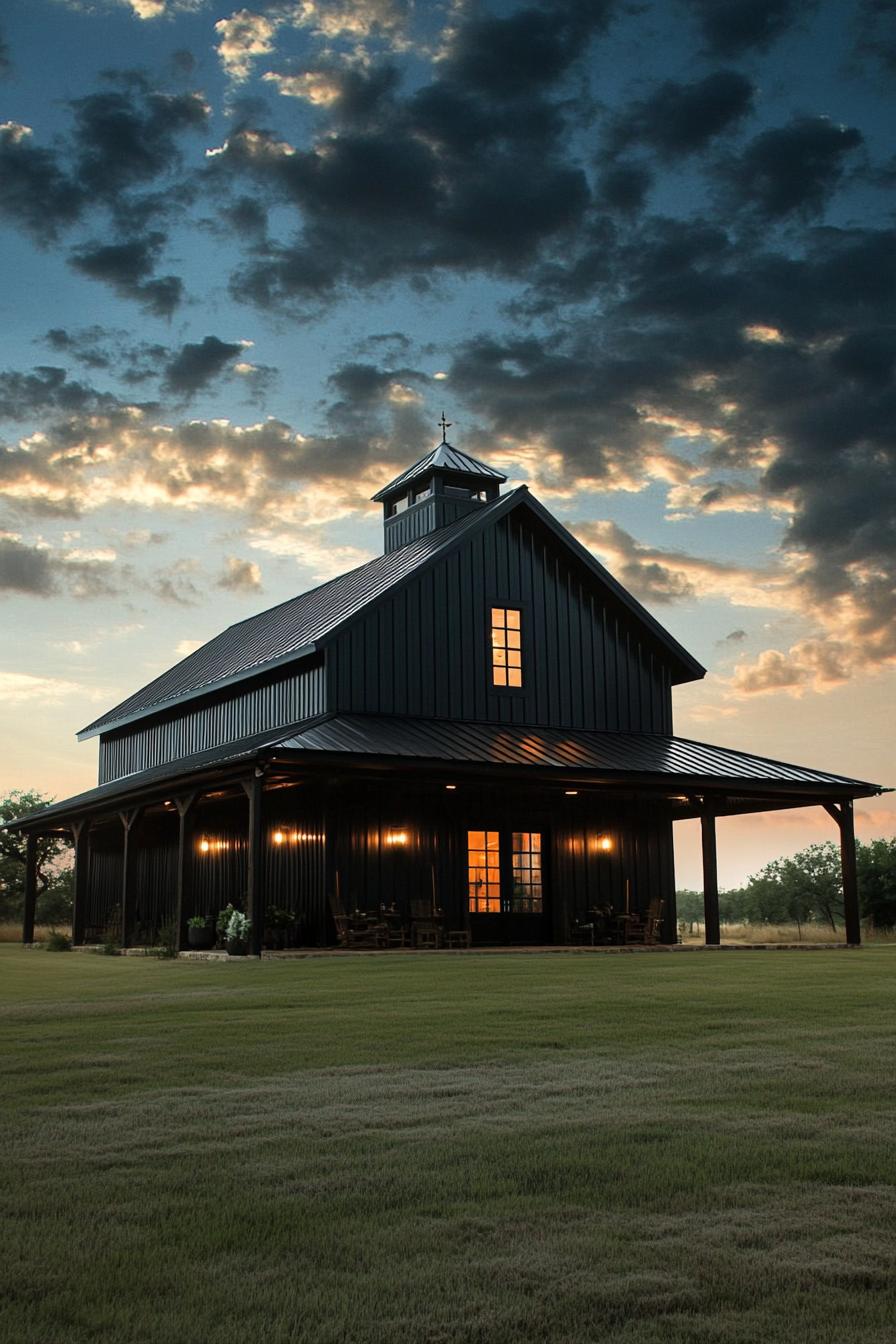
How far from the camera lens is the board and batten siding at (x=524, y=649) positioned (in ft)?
81.9

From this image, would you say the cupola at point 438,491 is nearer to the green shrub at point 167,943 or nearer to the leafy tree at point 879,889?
the green shrub at point 167,943

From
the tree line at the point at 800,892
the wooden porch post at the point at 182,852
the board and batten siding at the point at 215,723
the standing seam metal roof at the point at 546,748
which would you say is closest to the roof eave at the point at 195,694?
the board and batten siding at the point at 215,723

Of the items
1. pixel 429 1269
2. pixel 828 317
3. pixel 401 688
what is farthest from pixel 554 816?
pixel 429 1269

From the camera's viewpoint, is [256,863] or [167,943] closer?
[256,863]

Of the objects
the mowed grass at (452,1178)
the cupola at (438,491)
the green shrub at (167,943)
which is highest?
the cupola at (438,491)

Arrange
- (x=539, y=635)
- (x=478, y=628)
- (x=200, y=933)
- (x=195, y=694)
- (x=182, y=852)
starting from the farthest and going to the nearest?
(x=195, y=694), (x=539, y=635), (x=478, y=628), (x=200, y=933), (x=182, y=852)

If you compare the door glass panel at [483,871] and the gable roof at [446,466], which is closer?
the door glass panel at [483,871]

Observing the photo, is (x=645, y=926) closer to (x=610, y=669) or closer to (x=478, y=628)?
(x=610, y=669)

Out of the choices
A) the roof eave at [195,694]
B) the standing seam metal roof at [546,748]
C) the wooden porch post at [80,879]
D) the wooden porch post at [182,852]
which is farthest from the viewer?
the wooden porch post at [80,879]

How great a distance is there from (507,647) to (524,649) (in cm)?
37

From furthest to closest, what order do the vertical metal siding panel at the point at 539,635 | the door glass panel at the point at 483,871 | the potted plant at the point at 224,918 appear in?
1. the vertical metal siding panel at the point at 539,635
2. the door glass panel at the point at 483,871
3. the potted plant at the point at 224,918

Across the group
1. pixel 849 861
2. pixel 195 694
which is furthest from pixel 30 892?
pixel 849 861

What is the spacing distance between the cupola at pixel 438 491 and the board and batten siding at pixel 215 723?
5.75m

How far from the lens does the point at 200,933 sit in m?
24.0
